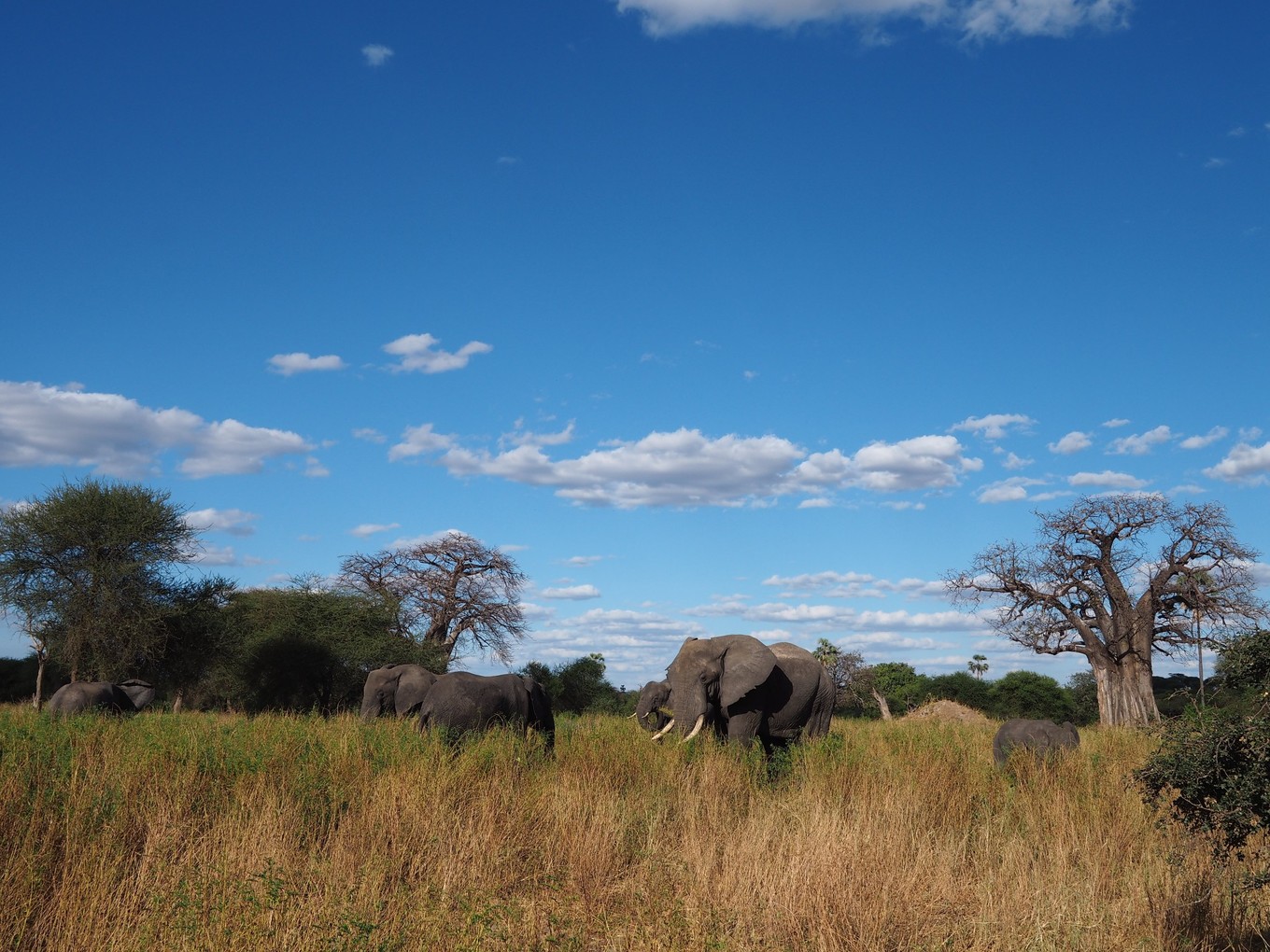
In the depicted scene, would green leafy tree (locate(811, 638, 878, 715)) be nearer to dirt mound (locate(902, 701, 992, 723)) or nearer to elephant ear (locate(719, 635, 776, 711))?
dirt mound (locate(902, 701, 992, 723))

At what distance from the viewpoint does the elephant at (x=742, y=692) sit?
13766 millimetres

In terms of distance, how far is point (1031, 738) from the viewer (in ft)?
52.9

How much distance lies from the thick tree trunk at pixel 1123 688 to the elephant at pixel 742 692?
2314cm

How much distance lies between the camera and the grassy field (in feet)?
20.1

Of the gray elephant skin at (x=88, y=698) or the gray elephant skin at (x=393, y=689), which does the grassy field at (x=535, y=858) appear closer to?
the gray elephant skin at (x=393, y=689)

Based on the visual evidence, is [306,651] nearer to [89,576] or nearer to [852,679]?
[89,576]

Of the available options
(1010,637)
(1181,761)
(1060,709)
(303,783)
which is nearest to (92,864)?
(303,783)

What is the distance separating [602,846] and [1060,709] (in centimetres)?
4675

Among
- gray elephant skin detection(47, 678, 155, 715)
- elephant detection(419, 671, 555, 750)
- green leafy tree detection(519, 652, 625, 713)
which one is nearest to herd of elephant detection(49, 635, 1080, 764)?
elephant detection(419, 671, 555, 750)

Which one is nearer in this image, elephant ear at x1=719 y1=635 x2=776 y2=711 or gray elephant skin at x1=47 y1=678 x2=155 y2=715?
elephant ear at x1=719 y1=635 x2=776 y2=711

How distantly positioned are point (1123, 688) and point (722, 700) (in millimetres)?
26044

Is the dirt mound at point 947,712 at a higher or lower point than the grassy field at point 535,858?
lower

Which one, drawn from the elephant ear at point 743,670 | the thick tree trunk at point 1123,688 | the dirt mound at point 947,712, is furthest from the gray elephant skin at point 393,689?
the dirt mound at point 947,712

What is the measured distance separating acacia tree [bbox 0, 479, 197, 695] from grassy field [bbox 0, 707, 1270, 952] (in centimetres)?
2067
